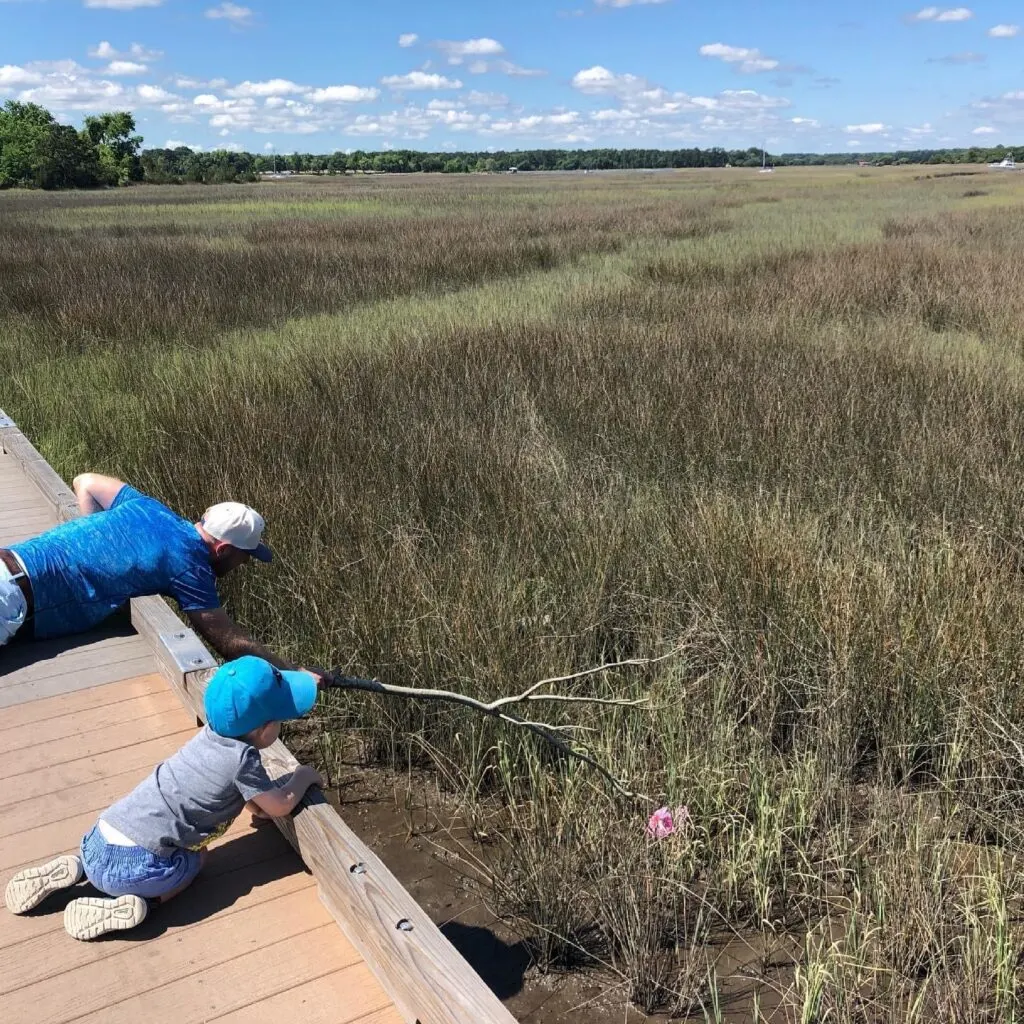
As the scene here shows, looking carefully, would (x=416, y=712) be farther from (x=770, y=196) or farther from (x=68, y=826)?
(x=770, y=196)

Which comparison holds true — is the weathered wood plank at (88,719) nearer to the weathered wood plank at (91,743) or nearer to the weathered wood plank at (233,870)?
the weathered wood plank at (91,743)

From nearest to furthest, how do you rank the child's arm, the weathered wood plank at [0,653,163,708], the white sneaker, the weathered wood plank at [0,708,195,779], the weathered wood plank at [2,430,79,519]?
the white sneaker < the child's arm < the weathered wood plank at [0,708,195,779] < the weathered wood plank at [0,653,163,708] < the weathered wood plank at [2,430,79,519]

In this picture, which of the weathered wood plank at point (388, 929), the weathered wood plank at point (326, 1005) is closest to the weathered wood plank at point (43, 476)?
the weathered wood plank at point (388, 929)

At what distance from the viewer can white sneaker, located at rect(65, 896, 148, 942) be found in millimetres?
2039

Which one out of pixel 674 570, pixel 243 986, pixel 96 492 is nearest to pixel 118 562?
pixel 96 492

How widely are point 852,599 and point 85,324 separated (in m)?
8.86

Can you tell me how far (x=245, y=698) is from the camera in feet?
7.04

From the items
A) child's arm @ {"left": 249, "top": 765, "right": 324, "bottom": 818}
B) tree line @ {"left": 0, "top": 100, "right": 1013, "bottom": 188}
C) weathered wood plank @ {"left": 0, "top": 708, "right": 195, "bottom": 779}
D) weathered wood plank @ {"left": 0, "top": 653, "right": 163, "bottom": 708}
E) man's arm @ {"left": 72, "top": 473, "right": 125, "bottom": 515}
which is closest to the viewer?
child's arm @ {"left": 249, "top": 765, "right": 324, "bottom": 818}

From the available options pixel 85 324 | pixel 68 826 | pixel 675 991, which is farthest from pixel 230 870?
pixel 85 324

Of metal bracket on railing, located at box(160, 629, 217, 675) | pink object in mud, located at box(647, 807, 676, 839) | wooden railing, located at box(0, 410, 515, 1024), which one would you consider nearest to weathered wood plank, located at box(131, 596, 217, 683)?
metal bracket on railing, located at box(160, 629, 217, 675)

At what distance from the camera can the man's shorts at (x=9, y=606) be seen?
124 inches

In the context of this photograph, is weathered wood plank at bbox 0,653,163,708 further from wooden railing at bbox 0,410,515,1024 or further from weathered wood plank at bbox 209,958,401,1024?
weathered wood plank at bbox 209,958,401,1024

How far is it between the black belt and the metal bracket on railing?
1.75ft

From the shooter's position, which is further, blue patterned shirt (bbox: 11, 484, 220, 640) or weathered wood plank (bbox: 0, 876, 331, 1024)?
blue patterned shirt (bbox: 11, 484, 220, 640)
